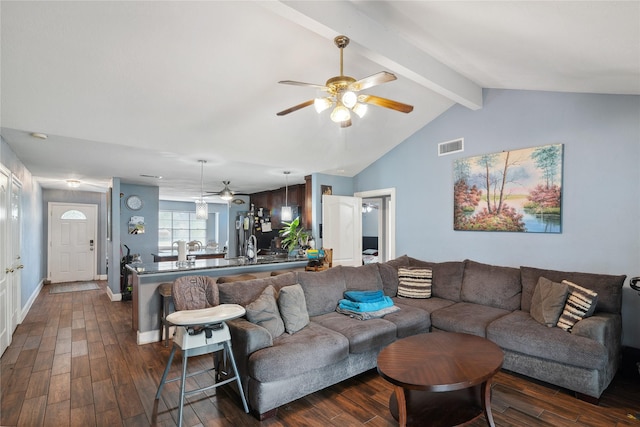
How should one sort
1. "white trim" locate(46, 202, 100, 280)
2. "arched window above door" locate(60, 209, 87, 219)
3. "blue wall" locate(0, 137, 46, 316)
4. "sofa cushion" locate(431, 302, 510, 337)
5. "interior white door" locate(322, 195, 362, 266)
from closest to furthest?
"sofa cushion" locate(431, 302, 510, 337), "blue wall" locate(0, 137, 46, 316), "interior white door" locate(322, 195, 362, 266), "white trim" locate(46, 202, 100, 280), "arched window above door" locate(60, 209, 87, 219)

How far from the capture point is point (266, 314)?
280cm

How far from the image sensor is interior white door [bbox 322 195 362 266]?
230 inches

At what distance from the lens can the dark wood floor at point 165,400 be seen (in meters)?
2.37

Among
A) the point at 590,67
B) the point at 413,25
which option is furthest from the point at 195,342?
the point at 590,67

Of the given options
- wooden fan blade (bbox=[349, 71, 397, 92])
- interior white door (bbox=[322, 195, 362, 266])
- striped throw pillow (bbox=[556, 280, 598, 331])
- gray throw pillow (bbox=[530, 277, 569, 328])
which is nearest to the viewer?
wooden fan blade (bbox=[349, 71, 397, 92])

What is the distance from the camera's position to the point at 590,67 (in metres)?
2.70

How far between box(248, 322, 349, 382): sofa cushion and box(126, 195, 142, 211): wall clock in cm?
595

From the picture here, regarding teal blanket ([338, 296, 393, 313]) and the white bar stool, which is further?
teal blanket ([338, 296, 393, 313])

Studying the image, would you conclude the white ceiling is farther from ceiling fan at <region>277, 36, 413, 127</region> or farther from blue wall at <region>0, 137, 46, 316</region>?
ceiling fan at <region>277, 36, 413, 127</region>

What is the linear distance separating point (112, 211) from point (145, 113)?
4011mm

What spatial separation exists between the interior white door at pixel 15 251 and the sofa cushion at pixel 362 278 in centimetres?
418

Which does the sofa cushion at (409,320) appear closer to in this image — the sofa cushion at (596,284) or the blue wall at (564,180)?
the sofa cushion at (596,284)

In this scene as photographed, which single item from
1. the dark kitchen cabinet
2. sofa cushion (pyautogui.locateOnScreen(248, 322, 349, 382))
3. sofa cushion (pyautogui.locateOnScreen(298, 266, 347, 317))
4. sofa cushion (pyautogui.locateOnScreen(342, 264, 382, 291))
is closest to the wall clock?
the dark kitchen cabinet

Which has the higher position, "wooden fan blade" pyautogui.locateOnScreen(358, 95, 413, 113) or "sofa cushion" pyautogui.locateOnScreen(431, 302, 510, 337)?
"wooden fan blade" pyautogui.locateOnScreen(358, 95, 413, 113)
